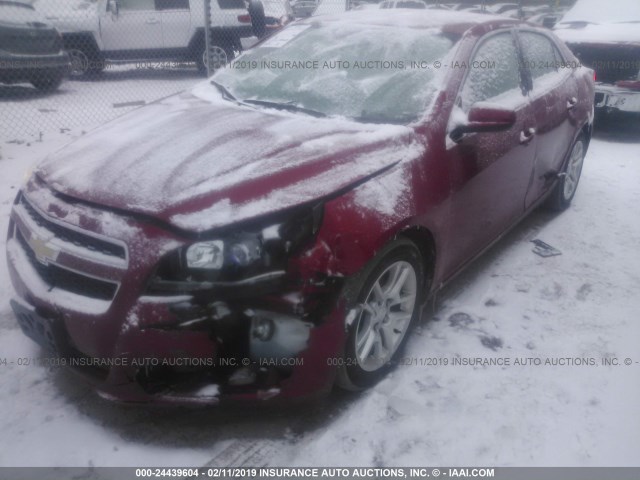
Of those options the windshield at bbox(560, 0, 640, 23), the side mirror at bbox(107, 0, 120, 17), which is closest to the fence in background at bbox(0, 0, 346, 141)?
the side mirror at bbox(107, 0, 120, 17)

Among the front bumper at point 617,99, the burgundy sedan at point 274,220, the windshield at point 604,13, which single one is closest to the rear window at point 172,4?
the windshield at point 604,13

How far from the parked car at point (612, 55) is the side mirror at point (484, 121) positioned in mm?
4909

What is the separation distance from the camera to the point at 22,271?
2178 millimetres

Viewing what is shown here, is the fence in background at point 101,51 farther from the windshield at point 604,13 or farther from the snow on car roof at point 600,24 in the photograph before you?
the windshield at point 604,13

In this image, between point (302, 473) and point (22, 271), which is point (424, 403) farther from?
point (22, 271)

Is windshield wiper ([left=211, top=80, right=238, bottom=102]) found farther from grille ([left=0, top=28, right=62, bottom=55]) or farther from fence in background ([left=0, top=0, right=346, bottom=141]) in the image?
grille ([left=0, top=28, right=62, bottom=55])

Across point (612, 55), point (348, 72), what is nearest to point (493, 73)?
point (348, 72)

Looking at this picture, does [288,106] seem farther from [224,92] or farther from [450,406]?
[450,406]

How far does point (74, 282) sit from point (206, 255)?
55cm

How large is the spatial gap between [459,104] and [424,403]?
5.00ft

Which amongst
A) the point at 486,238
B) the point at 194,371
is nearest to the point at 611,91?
the point at 486,238

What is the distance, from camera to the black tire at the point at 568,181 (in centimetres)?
439

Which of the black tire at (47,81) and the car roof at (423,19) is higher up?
the car roof at (423,19)

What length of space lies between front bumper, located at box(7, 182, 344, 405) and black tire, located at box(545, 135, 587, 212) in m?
3.17
